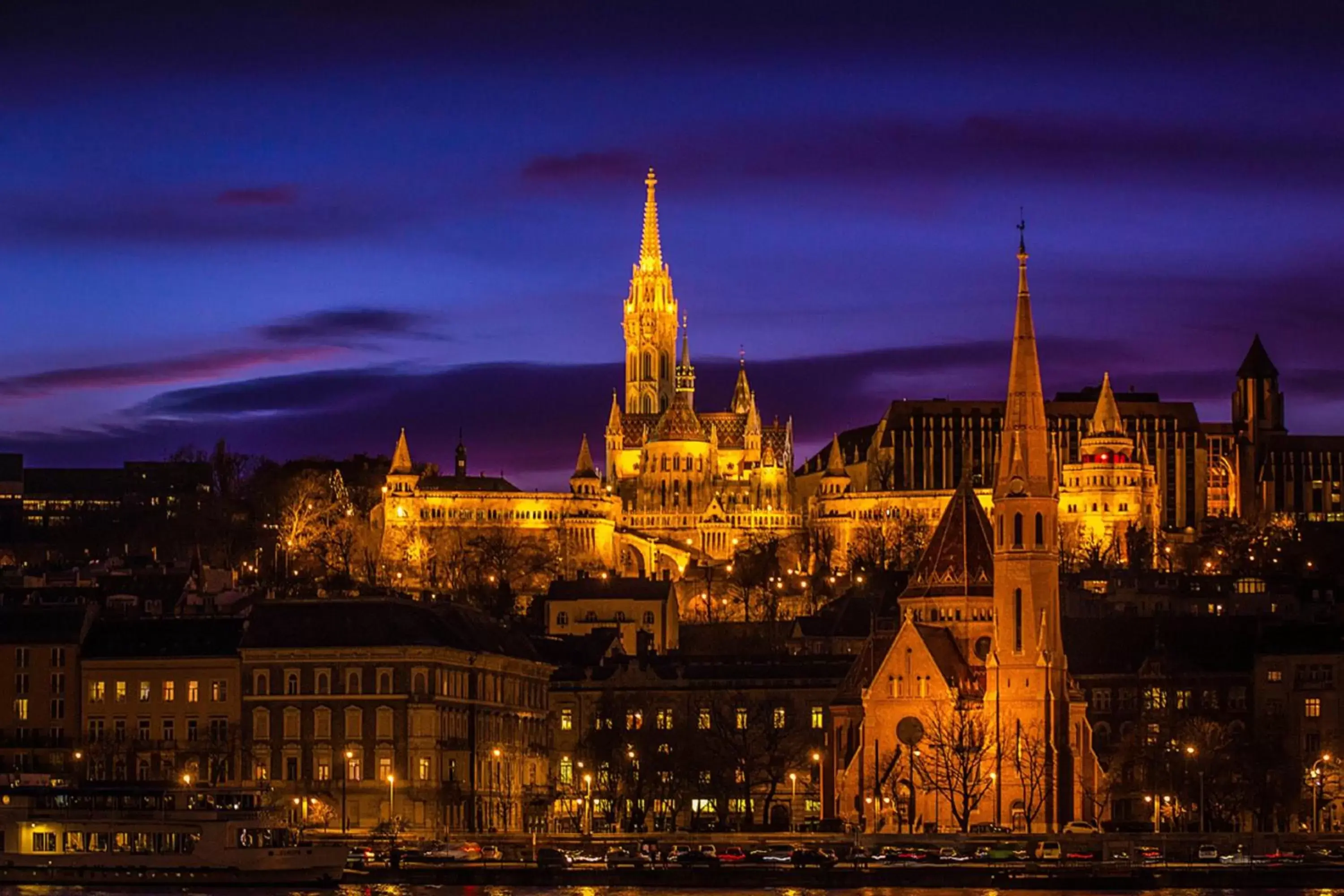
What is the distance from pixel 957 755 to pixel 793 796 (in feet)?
93.9

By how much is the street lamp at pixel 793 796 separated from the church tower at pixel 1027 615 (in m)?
21.4

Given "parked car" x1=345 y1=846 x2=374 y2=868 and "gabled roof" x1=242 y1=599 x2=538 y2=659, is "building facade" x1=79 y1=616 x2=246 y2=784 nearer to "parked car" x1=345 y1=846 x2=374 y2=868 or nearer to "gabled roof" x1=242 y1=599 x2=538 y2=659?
"gabled roof" x1=242 y1=599 x2=538 y2=659

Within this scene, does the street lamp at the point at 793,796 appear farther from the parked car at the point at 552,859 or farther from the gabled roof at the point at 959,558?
the parked car at the point at 552,859

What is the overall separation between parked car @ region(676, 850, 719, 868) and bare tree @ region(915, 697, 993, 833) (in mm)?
20824

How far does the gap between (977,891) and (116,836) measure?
3180 centimetres

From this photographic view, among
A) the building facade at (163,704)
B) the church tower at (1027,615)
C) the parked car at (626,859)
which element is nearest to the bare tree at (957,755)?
the church tower at (1027,615)

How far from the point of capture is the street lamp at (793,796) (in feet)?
584

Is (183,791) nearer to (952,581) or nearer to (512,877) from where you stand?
(512,877)

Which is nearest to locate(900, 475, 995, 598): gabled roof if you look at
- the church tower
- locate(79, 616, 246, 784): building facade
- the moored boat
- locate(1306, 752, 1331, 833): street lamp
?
the church tower

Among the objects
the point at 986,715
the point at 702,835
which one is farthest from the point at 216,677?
the point at 986,715

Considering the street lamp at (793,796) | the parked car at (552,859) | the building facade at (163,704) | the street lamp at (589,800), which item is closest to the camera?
the parked car at (552,859)

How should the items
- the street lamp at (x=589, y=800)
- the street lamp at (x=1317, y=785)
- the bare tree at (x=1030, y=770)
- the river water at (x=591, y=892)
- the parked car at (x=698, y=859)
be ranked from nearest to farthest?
the river water at (x=591, y=892) → the parked car at (x=698, y=859) → the bare tree at (x=1030, y=770) → the street lamp at (x=1317, y=785) → the street lamp at (x=589, y=800)

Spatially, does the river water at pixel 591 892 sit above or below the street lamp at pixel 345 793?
below

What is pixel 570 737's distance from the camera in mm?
187250
